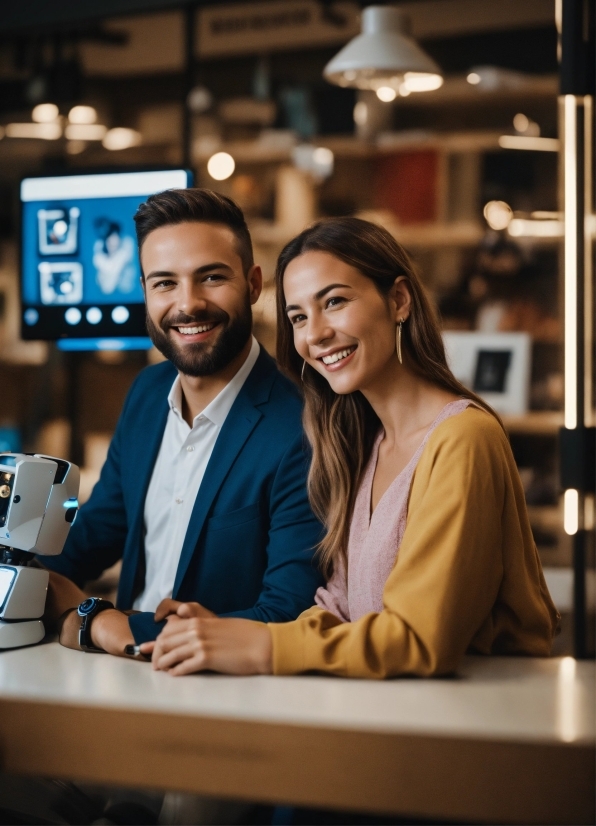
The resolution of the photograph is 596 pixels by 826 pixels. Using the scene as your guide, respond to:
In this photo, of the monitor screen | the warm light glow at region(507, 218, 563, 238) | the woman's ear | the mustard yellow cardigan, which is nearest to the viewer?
the mustard yellow cardigan

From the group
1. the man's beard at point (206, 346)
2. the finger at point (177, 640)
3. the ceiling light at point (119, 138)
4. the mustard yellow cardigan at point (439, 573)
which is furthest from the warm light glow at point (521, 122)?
the finger at point (177, 640)

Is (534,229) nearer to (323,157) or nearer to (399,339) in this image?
(323,157)

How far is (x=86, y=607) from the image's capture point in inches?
71.4

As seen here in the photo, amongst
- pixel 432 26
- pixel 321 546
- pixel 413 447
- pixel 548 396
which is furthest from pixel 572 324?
pixel 432 26

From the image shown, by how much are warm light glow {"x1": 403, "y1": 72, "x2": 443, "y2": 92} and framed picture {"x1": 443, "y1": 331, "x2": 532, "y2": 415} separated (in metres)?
1.28

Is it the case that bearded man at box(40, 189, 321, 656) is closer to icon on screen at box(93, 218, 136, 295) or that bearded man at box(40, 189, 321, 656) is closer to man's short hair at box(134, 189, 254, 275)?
man's short hair at box(134, 189, 254, 275)

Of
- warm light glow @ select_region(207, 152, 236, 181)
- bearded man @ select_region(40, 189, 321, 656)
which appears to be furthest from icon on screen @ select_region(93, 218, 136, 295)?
warm light glow @ select_region(207, 152, 236, 181)

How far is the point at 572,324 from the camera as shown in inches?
94.2

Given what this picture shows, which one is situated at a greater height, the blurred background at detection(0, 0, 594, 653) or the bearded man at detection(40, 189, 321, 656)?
the blurred background at detection(0, 0, 594, 653)

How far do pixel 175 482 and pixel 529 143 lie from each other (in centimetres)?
361

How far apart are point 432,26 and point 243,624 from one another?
14.7 feet

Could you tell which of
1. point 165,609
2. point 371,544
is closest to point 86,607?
point 165,609

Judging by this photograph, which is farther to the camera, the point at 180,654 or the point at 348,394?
the point at 348,394

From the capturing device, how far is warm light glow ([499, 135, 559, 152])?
5086mm
